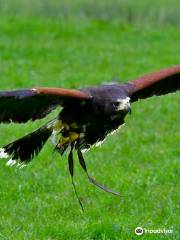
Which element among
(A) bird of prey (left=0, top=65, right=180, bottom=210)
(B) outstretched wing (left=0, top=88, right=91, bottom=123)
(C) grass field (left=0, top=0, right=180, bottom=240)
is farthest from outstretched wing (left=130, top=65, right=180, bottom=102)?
(C) grass field (left=0, top=0, right=180, bottom=240)

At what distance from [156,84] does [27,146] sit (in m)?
1.40

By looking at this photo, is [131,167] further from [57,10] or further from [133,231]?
[57,10]

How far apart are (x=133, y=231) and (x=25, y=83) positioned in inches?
229

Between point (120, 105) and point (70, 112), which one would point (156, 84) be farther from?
point (70, 112)

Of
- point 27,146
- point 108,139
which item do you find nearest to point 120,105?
point 27,146

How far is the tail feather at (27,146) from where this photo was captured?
25.2 ft

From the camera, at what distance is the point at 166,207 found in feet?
26.1

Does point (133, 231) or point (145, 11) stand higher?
point (133, 231)

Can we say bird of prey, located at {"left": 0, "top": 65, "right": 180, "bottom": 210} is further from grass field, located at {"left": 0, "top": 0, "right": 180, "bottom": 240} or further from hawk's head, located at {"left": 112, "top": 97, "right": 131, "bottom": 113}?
grass field, located at {"left": 0, "top": 0, "right": 180, "bottom": 240}

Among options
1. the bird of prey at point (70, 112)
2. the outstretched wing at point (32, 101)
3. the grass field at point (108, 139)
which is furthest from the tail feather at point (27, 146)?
the outstretched wing at point (32, 101)

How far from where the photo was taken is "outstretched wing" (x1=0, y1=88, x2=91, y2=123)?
259 inches

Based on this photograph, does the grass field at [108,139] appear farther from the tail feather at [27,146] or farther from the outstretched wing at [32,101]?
the outstretched wing at [32,101]

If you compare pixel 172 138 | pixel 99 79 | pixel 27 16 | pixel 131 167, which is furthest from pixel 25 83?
pixel 27 16

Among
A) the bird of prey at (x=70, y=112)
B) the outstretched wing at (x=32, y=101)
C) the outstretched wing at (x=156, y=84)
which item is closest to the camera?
the outstretched wing at (x=32, y=101)
